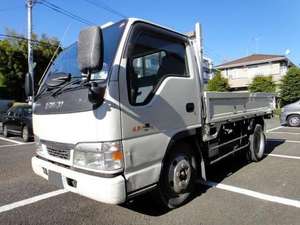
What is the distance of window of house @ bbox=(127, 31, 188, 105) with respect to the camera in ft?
11.6

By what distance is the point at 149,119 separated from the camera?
3641mm

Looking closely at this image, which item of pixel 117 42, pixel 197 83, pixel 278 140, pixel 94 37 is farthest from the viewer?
pixel 278 140

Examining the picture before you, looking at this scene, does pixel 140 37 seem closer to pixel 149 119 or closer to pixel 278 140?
pixel 149 119

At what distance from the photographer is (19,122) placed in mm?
12406

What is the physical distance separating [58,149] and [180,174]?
167 centimetres

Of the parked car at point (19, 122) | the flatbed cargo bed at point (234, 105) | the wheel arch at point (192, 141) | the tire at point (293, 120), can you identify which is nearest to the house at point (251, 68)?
the tire at point (293, 120)

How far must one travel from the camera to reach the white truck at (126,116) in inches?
127

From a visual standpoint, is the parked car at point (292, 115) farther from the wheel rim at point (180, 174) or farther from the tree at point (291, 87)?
the tree at point (291, 87)

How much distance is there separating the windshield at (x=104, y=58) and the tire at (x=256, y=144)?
168 inches

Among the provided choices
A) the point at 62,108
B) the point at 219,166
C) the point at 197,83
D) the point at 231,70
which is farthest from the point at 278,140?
the point at 231,70

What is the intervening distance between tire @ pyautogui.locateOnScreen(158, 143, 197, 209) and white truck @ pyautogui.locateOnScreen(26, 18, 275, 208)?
0.01 metres

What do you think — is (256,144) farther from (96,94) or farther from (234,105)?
(96,94)

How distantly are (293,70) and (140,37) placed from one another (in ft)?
94.1

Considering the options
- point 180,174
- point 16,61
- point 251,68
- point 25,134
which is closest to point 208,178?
point 180,174
